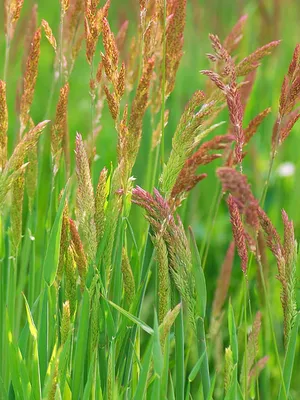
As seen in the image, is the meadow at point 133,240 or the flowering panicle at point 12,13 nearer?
the meadow at point 133,240

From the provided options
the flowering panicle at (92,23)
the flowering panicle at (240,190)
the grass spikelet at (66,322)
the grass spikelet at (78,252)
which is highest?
the flowering panicle at (92,23)

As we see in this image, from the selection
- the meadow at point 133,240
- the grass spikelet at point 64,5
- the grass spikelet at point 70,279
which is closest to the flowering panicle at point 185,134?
the meadow at point 133,240

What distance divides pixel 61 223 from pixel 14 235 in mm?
190

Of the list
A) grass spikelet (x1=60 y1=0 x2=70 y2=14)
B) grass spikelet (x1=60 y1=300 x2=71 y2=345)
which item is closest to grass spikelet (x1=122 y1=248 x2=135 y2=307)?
grass spikelet (x1=60 y1=300 x2=71 y2=345)

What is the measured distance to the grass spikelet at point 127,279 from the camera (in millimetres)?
1079

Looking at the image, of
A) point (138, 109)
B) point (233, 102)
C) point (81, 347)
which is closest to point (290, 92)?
point (233, 102)

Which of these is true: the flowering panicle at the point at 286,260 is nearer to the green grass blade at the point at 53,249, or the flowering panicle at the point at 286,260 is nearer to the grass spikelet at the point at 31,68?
the green grass blade at the point at 53,249

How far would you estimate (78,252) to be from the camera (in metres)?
1.08

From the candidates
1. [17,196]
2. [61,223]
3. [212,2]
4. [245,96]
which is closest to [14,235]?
[17,196]

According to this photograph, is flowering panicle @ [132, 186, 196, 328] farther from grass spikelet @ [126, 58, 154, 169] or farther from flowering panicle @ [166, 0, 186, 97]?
flowering panicle @ [166, 0, 186, 97]

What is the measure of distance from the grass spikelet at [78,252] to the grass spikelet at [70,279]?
2 centimetres

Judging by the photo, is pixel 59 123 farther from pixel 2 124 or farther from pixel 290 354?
pixel 290 354

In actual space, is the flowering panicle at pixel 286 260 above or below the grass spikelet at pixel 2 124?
below

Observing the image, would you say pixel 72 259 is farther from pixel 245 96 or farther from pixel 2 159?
pixel 245 96
